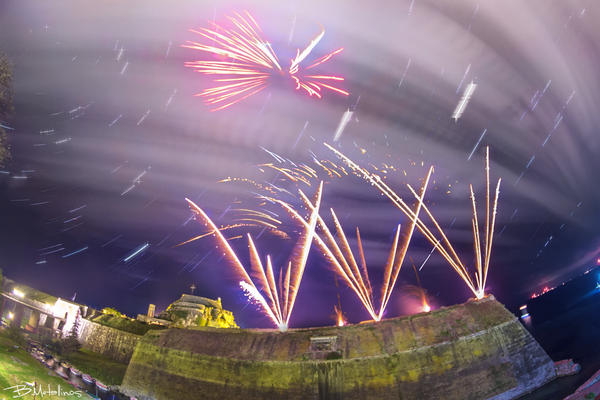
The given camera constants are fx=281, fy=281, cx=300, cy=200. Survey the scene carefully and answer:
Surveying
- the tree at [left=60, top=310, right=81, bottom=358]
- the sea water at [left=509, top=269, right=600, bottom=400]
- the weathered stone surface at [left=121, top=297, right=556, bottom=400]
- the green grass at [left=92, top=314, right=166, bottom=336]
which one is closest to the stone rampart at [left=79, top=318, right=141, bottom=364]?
the green grass at [left=92, top=314, right=166, bottom=336]

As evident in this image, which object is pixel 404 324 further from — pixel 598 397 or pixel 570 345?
pixel 570 345

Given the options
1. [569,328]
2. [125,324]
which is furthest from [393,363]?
[125,324]

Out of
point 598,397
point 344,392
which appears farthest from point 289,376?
point 598,397

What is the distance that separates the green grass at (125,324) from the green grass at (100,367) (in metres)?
3.22

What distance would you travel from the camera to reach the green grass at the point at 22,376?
16.6m

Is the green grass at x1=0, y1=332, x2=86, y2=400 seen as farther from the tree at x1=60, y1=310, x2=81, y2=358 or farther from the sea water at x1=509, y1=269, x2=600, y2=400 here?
the sea water at x1=509, y1=269, x2=600, y2=400

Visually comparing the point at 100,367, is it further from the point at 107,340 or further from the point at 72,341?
the point at 72,341

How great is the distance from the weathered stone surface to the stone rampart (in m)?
11.5

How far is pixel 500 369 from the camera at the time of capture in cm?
→ 1820

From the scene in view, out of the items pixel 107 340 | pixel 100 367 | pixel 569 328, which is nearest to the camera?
pixel 100 367

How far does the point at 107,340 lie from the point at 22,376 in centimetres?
1551

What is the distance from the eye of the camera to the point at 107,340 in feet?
108

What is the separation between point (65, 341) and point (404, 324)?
38.8 m

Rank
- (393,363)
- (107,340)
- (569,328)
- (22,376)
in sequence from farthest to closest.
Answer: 1. (569,328)
2. (107,340)
3. (22,376)
4. (393,363)
